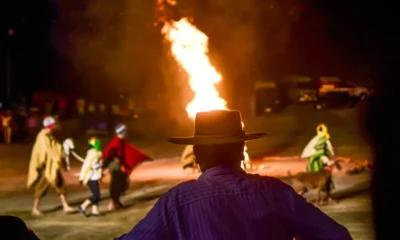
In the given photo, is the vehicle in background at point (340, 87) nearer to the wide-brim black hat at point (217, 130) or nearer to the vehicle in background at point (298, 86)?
the vehicle in background at point (298, 86)

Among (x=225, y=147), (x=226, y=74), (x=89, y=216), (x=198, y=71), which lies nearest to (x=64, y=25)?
(x=226, y=74)

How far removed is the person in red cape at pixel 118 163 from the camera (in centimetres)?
1120

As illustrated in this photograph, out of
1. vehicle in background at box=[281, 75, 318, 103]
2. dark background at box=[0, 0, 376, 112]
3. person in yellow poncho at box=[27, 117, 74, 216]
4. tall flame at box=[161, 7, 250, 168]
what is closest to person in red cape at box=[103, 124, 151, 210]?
person in yellow poncho at box=[27, 117, 74, 216]

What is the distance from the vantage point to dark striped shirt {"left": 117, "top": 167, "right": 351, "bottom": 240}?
7.95ft

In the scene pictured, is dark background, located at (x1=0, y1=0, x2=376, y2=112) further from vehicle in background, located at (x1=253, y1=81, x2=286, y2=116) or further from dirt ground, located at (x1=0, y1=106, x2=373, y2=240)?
dirt ground, located at (x1=0, y1=106, x2=373, y2=240)

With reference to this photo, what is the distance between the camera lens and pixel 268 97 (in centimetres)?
3528

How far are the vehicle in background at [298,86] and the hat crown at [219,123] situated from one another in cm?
3282

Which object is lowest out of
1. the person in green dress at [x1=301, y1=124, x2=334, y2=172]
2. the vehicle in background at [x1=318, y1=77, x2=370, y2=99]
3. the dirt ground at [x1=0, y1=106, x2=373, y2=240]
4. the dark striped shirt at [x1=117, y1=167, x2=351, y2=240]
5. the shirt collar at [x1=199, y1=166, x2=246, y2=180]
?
the dirt ground at [x1=0, y1=106, x2=373, y2=240]

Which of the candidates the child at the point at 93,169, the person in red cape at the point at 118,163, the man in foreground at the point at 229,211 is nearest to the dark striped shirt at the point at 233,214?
the man in foreground at the point at 229,211

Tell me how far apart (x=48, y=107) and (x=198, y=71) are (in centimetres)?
2400

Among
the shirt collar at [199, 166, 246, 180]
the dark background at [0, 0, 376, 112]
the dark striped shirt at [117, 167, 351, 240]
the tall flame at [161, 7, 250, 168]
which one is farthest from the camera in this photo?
the dark background at [0, 0, 376, 112]

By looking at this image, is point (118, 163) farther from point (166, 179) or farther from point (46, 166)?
point (166, 179)

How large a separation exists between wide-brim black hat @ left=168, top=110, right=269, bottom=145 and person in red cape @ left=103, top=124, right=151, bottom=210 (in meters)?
8.51

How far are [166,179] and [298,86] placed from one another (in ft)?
75.6
